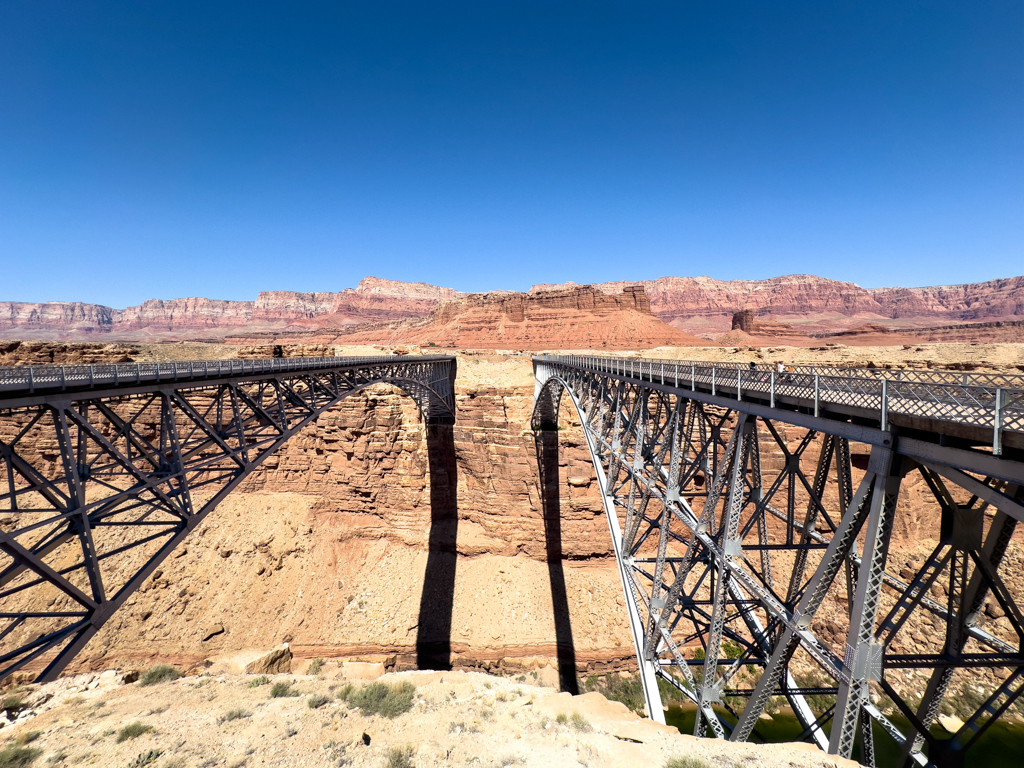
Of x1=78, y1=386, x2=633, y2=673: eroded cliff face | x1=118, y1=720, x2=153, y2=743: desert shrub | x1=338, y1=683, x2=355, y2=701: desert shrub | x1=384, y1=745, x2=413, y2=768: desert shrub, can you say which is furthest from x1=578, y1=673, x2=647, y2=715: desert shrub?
x1=118, y1=720, x2=153, y2=743: desert shrub

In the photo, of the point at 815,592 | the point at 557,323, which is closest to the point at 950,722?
the point at 815,592

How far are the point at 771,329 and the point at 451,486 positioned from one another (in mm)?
82871

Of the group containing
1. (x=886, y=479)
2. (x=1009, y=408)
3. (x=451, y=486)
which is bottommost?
(x=451, y=486)

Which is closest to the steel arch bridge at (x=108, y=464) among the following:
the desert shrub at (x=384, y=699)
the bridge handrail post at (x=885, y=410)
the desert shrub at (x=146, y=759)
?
the desert shrub at (x=146, y=759)

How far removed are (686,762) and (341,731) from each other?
19.6ft

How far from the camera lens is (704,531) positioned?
8.30 meters

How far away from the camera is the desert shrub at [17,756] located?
20.3 feet

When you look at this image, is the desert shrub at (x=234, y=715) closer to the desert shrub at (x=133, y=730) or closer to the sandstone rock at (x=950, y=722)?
the desert shrub at (x=133, y=730)

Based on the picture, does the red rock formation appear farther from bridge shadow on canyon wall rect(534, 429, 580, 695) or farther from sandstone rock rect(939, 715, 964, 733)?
sandstone rock rect(939, 715, 964, 733)

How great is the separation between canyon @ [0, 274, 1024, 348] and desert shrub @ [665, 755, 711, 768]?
211ft

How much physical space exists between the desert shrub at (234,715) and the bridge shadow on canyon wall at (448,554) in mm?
13919

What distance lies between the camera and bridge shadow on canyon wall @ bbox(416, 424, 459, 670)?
2044 centimetres

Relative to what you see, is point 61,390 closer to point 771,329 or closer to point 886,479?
point 886,479

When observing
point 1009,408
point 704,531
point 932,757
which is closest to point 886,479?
point 1009,408
